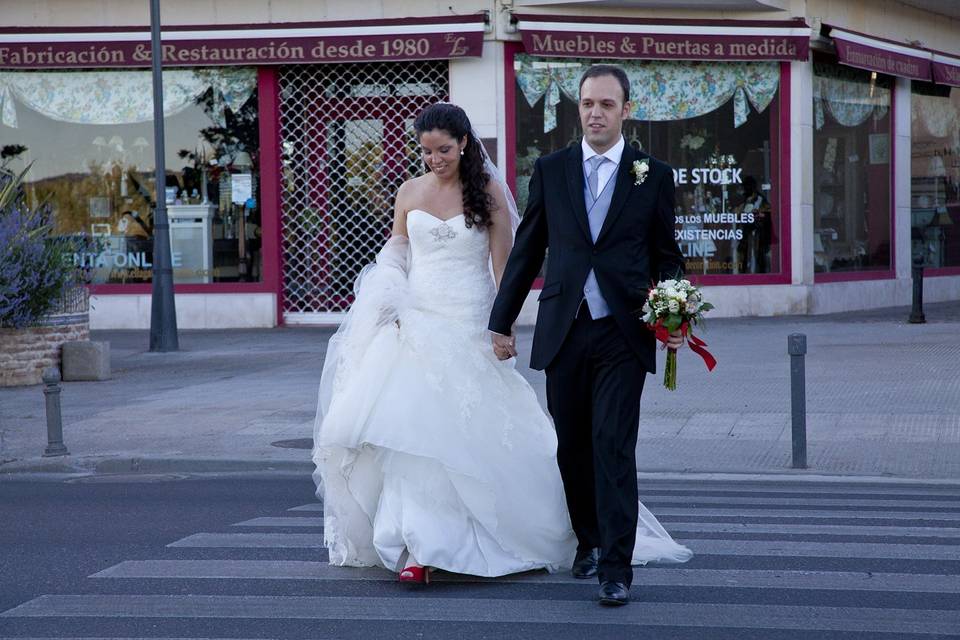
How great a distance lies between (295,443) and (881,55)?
1387 centimetres

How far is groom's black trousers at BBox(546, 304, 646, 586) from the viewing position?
17.9 ft

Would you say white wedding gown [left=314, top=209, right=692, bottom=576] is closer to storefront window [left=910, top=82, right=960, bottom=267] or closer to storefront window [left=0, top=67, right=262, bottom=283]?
storefront window [left=0, top=67, right=262, bottom=283]

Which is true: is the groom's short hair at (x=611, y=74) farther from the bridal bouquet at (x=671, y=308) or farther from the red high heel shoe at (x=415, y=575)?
the red high heel shoe at (x=415, y=575)

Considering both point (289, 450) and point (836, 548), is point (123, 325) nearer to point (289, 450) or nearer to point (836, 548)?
point (289, 450)

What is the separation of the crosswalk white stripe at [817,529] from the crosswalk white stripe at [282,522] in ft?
6.20

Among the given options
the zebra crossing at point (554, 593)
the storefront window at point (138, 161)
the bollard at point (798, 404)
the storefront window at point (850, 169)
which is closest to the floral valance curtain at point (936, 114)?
the storefront window at point (850, 169)

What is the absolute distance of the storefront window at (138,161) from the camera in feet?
65.9

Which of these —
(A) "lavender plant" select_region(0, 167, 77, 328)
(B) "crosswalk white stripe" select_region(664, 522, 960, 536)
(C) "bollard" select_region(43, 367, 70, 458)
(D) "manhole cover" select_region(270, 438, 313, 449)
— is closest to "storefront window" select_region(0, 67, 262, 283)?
(A) "lavender plant" select_region(0, 167, 77, 328)

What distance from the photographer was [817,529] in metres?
7.10

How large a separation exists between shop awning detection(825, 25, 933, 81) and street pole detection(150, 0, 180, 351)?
9.47 m

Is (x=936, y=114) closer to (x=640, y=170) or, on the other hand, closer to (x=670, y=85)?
(x=670, y=85)

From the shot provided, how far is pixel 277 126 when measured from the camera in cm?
2005

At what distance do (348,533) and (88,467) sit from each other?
4.38 meters

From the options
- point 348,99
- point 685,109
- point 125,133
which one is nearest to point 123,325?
point 125,133
